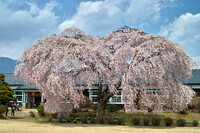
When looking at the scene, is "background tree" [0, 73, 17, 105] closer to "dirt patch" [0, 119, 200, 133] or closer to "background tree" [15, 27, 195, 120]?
"background tree" [15, 27, 195, 120]

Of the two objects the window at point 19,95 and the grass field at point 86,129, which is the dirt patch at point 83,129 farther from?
the window at point 19,95

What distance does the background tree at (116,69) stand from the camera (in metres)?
13.4

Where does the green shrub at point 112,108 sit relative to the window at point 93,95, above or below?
below

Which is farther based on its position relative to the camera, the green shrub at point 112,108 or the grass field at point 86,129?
the green shrub at point 112,108

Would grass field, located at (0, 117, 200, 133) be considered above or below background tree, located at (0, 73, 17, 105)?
below

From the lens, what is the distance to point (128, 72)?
13344 millimetres

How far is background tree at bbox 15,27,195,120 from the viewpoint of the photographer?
13.4 meters

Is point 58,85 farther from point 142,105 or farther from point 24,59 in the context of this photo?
point 142,105

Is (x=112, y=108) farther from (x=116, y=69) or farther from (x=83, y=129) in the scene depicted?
(x=83, y=129)

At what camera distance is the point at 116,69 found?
14336mm

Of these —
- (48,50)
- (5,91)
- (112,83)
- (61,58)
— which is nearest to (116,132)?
(112,83)

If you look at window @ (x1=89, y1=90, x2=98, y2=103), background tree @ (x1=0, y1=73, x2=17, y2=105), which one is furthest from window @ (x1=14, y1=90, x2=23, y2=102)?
background tree @ (x1=0, y1=73, x2=17, y2=105)

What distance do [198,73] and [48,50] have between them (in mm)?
23619

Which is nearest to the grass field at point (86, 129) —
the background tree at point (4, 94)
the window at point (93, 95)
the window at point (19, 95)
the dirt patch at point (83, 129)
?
the dirt patch at point (83, 129)
